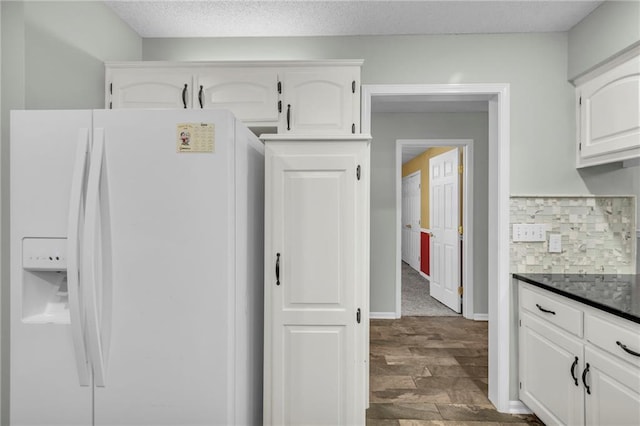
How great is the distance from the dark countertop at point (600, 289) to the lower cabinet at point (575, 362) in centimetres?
5

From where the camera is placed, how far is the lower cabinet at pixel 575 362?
151cm

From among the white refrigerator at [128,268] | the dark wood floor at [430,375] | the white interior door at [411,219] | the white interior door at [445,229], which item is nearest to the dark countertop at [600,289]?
the dark wood floor at [430,375]

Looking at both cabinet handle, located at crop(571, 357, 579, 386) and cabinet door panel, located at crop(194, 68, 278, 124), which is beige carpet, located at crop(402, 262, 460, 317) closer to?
cabinet handle, located at crop(571, 357, 579, 386)

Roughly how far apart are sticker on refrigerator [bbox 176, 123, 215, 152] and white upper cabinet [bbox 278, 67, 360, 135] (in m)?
0.92

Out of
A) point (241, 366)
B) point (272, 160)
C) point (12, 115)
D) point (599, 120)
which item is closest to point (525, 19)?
point (599, 120)

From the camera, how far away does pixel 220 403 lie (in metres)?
1.42

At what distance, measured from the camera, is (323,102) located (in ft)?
7.46

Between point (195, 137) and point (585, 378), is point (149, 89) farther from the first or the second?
point (585, 378)

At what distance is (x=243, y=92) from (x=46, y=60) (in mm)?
1010

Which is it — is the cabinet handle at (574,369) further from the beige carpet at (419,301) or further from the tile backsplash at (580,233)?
the beige carpet at (419,301)

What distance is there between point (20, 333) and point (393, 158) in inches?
153

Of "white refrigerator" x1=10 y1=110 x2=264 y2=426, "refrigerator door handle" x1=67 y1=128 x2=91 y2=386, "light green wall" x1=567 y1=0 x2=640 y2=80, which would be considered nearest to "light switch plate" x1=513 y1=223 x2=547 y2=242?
"light green wall" x1=567 y1=0 x2=640 y2=80

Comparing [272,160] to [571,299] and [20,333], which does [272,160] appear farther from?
[571,299]

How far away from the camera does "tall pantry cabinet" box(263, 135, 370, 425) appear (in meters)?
1.82
